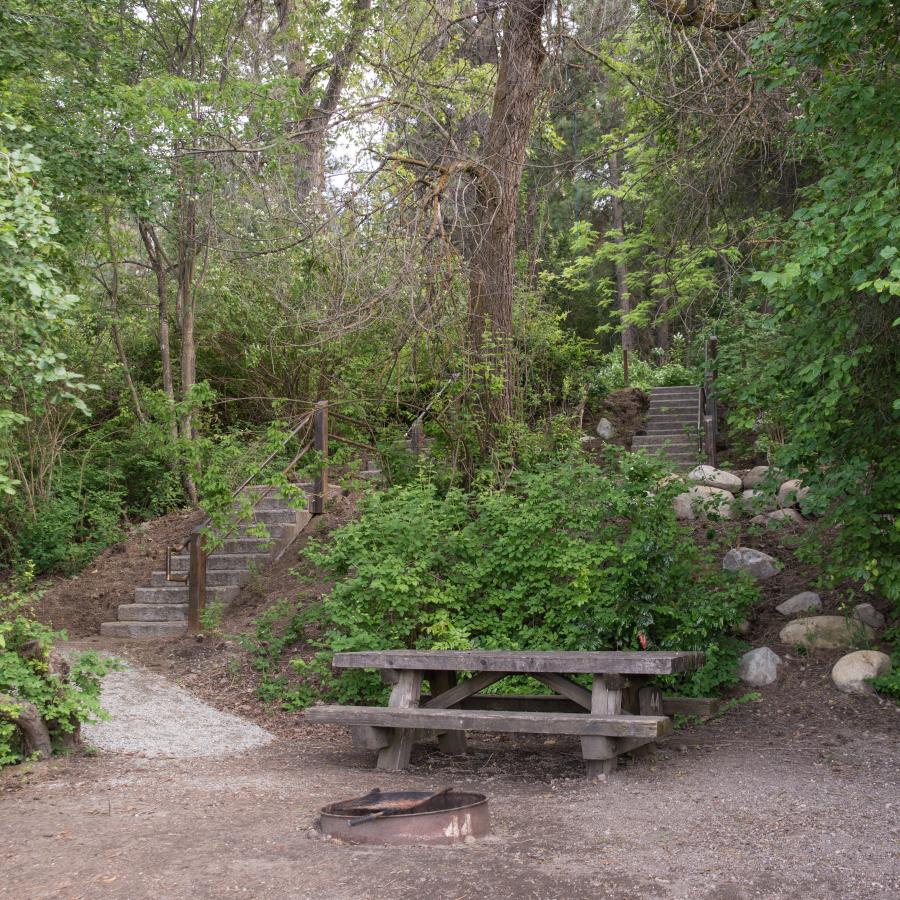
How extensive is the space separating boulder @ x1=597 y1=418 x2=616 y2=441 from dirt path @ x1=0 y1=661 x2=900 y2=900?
841 cm

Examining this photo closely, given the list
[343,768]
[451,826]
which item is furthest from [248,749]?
[451,826]

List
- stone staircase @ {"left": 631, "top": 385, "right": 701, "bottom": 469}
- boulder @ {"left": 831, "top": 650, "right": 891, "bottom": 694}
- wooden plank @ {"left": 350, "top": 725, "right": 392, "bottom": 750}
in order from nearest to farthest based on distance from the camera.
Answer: wooden plank @ {"left": 350, "top": 725, "right": 392, "bottom": 750} < boulder @ {"left": 831, "top": 650, "right": 891, "bottom": 694} < stone staircase @ {"left": 631, "top": 385, "right": 701, "bottom": 469}

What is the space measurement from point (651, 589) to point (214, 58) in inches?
401

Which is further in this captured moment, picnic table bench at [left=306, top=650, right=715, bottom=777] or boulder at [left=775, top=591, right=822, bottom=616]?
boulder at [left=775, top=591, right=822, bottom=616]

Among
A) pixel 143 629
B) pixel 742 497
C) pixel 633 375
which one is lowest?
pixel 143 629

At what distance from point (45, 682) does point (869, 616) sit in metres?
5.86

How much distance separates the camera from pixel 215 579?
10734mm

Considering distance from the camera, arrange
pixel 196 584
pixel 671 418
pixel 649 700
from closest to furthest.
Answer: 1. pixel 649 700
2. pixel 196 584
3. pixel 671 418

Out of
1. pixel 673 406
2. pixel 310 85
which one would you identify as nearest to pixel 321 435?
pixel 673 406

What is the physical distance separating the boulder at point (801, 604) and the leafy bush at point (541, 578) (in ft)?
1.69

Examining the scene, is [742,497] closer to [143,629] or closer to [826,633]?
[826,633]

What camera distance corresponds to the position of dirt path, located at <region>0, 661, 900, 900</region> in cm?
391

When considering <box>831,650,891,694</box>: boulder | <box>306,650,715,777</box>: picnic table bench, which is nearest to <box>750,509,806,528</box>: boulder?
<box>831,650,891,694</box>: boulder

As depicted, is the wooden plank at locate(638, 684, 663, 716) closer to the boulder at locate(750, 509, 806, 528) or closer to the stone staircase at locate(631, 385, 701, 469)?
the boulder at locate(750, 509, 806, 528)
